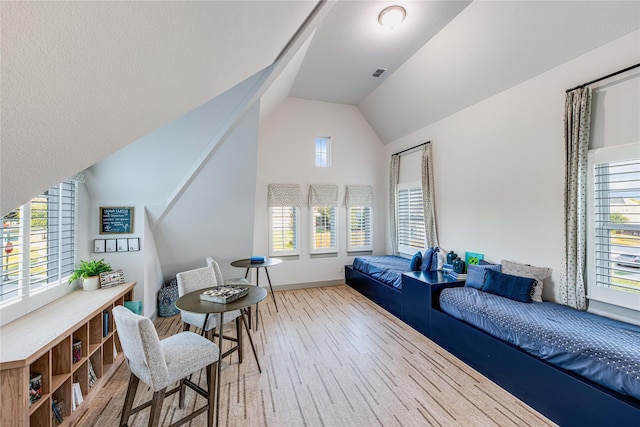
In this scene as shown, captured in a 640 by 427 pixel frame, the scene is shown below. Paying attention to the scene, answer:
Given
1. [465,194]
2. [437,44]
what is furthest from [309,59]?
[465,194]

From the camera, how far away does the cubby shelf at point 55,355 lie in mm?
1532

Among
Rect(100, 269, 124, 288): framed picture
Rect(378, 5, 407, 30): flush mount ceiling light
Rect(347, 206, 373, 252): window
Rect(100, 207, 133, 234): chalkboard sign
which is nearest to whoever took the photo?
Rect(100, 269, 124, 288): framed picture

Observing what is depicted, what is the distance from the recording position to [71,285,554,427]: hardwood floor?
2086mm

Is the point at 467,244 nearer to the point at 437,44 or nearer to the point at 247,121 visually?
the point at 437,44

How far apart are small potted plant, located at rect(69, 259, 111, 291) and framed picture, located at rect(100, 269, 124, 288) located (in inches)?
1.6

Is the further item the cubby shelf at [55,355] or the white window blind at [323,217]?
the white window blind at [323,217]

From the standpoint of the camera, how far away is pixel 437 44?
3.60 m

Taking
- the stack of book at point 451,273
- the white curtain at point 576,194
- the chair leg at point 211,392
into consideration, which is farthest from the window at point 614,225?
the chair leg at point 211,392

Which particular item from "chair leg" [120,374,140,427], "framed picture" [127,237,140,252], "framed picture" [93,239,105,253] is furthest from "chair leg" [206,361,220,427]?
"framed picture" [93,239,105,253]

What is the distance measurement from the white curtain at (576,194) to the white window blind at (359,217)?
3.46 m

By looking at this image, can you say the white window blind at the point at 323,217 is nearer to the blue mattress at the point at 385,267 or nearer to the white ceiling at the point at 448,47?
the blue mattress at the point at 385,267

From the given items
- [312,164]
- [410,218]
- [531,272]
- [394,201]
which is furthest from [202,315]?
[394,201]

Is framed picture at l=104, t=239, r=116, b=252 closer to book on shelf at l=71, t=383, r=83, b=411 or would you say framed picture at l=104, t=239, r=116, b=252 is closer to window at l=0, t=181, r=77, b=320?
window at l=0, t=181, r=77, b=320

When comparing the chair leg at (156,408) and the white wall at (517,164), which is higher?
the white wall at (517,164)
